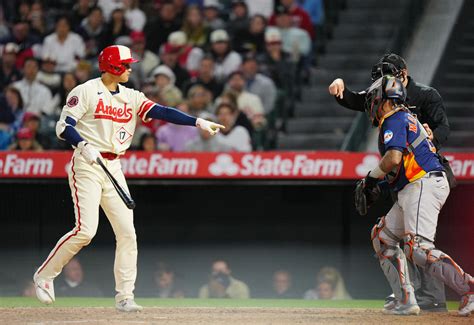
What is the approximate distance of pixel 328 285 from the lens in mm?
9781

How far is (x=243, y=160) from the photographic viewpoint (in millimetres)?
9344

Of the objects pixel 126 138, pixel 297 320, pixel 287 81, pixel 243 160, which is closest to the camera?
pixel 297 320

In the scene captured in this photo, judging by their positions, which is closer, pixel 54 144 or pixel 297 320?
pixel 297 320

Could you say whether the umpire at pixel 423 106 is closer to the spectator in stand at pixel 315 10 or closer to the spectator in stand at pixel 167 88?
the spectator in stand at pixel 167 88

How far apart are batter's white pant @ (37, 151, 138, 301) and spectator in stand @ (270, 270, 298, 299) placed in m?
2.99

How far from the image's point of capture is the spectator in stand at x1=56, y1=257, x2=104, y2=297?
966cm

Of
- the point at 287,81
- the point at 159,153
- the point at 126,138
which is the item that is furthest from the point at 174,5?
the point at 126,138

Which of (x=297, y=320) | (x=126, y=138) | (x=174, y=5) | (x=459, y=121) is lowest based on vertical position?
(x=297, y=320)

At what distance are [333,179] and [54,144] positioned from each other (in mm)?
3008

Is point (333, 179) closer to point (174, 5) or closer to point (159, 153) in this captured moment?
point (159, 153)

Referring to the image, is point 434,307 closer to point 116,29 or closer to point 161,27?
point 161,27

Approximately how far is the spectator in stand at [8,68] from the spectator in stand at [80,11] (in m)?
0.87

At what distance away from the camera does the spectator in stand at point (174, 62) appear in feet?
38.0

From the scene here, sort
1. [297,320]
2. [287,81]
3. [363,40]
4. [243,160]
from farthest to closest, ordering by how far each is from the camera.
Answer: [363,40] → [287,81] → [243,160] → [297,320]
